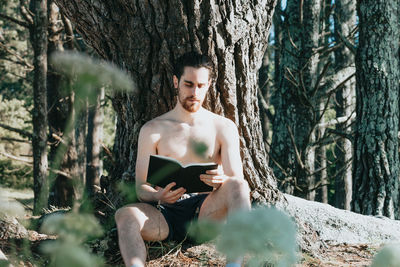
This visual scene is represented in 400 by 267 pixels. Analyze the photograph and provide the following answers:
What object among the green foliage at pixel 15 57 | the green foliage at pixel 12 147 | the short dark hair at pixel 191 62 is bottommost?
the green foliage at pixel 12 147

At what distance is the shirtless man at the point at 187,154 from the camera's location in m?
2.91

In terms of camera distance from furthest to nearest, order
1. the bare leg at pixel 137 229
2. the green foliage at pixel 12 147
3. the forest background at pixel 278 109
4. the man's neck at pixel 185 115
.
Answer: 1. the green foliage at pixel 12 147
2. the forest background at pixel 278 109
3. the man's neck at pixel 185 115
4. the bare leg at pixel 137 229

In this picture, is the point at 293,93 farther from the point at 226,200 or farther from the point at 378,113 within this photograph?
the point at 226,200

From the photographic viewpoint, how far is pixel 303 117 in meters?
7.84

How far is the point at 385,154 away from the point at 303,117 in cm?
242

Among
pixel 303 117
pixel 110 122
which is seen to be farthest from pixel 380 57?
pixel 110 122

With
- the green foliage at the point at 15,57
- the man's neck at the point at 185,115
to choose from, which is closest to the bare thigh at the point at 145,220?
the man's neck at the point at 185,115

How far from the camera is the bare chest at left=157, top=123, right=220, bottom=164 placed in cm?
Result: 318

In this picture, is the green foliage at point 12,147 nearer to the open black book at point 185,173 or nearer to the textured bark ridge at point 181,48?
the textured bark ridge at point 181,48

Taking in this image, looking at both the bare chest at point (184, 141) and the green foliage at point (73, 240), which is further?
the bare chest at point (184, 141)

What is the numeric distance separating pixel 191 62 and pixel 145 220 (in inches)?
43.8

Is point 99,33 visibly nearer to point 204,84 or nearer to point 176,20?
point 176,20

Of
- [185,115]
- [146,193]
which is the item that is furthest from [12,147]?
[146,193]

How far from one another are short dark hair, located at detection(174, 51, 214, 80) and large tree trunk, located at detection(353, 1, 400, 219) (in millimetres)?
3101
